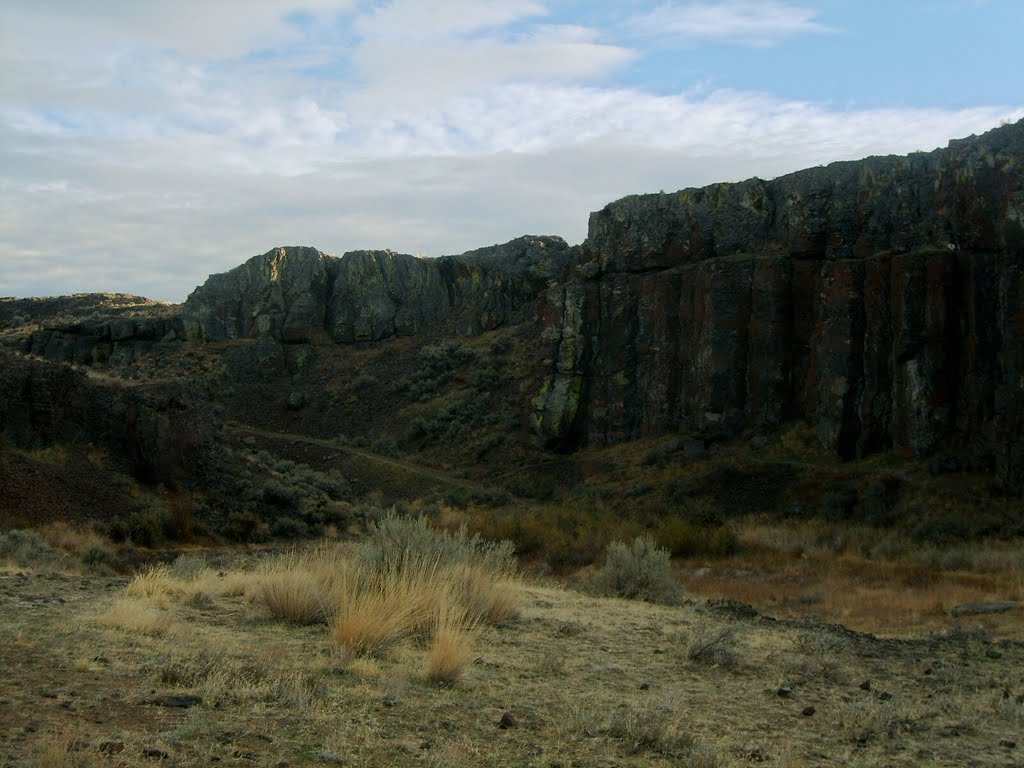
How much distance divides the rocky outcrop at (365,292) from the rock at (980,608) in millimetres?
59475

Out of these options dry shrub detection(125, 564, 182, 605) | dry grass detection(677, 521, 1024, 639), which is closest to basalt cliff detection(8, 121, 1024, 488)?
Answer: dry grass detection(677, 521, 1024, 639)

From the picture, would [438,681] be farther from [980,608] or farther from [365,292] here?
[365,292]

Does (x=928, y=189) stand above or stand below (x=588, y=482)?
above

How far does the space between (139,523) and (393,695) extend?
827 inches

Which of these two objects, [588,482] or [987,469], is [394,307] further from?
[987,469]

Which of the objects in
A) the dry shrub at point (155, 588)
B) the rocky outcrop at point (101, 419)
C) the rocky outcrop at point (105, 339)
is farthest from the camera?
the rocky outcrop at point (105, 339)

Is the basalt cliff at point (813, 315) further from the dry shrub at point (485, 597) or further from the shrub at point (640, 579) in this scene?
Answer: the dry shrub at point (485, 597)

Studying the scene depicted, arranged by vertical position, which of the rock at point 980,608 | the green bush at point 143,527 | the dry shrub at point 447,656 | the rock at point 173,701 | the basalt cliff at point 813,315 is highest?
the basalt cliff at point 813,315

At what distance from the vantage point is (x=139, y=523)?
26547 mm

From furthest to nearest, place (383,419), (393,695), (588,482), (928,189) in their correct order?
(383,419) → (588,482) → (928,189) → (393,695)

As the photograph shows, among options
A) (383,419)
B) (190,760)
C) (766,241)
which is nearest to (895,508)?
(766,241)

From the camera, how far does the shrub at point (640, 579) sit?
1759 cm

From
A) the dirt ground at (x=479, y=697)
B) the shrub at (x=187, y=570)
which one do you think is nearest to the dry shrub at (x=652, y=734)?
the dirt ground at (x=479, y=697)

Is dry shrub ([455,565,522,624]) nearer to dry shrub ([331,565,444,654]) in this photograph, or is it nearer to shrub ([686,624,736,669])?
dry shrub ([331,565,444,654])
